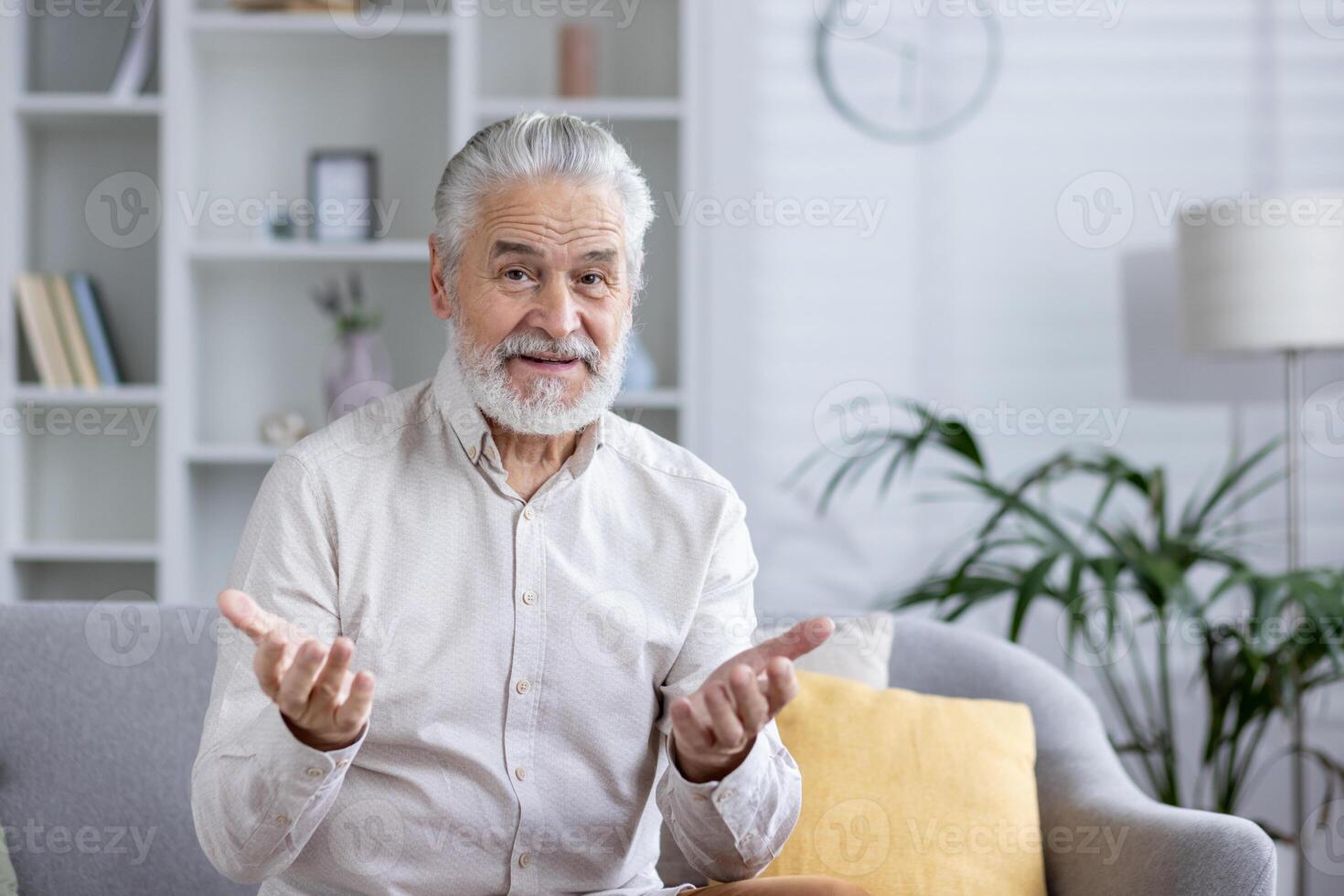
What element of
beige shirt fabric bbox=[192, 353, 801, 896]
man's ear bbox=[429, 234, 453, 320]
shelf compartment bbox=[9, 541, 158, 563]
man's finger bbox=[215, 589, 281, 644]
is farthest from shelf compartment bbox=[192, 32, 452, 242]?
man's finger bbox=[215, 589, 281, 644]

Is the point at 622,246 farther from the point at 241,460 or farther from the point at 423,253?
the point at 241,460

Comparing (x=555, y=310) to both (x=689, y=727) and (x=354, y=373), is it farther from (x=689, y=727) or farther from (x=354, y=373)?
(x=354, y=373)

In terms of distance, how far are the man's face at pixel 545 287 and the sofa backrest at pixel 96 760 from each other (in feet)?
2.55

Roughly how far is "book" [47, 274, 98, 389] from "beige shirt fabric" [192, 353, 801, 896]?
170 centimetres

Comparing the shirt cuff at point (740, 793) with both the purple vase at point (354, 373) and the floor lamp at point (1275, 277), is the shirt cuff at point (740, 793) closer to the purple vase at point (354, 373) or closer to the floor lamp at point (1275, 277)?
the floor lamp at point (1275, 277)

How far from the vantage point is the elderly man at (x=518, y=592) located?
135cm

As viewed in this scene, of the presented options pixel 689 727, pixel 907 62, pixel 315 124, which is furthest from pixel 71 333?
pixel 689 727

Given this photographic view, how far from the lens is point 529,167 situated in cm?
142

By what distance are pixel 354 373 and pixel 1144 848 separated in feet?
6.46

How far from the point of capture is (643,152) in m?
3.10

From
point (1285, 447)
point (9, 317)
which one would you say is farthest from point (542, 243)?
point (1285, 447)

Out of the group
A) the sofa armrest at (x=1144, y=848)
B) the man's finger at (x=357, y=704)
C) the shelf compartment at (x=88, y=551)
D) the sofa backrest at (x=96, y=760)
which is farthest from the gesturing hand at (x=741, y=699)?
the shelf compartment at (x=88, y=551)

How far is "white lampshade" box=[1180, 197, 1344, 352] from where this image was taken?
8.08 ft

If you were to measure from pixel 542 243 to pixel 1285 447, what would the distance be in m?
2.22
